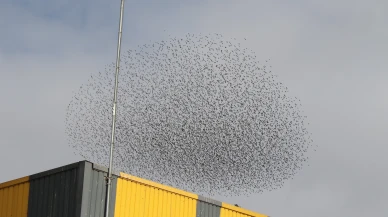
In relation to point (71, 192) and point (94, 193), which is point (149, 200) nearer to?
point (94, 193)

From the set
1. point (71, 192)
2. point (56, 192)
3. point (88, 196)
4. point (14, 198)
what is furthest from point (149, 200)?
point (14, 198)

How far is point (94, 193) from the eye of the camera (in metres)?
25.5

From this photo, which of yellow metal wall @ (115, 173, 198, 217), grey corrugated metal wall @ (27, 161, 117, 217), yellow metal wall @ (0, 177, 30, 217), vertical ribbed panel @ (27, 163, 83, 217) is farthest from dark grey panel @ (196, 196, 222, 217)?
yellow metal wall @ (0, 177, 30, 217)

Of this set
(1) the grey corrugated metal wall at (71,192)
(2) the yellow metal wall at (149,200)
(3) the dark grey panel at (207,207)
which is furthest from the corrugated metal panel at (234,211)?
(1) the grey corrugated metal wall at (71,192)

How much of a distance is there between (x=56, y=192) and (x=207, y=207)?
6.66 metres

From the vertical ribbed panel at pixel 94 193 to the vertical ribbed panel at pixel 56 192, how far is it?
0.66ft

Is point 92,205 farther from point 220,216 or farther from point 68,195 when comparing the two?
point 220,216

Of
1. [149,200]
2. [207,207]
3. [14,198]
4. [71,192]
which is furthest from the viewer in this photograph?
[207,207]

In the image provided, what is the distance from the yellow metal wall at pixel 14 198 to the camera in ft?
90.3

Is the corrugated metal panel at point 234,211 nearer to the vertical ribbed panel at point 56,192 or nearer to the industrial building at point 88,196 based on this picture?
the industrial building at point 88,196

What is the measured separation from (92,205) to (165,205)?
373 cm

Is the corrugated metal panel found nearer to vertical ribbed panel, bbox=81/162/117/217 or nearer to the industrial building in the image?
the industrial building

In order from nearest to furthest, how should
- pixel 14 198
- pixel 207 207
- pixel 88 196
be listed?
pixel 88 196 → pixel 14 198 → pixel 207 207

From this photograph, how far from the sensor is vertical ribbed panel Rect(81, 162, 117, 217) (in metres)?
25.1
